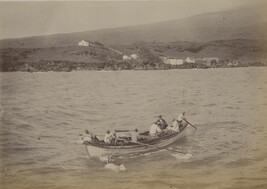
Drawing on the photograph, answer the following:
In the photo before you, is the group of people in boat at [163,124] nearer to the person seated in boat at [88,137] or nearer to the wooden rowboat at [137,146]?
the wooden rowboat at [137,146]

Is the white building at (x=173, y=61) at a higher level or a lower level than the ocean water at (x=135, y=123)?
higher

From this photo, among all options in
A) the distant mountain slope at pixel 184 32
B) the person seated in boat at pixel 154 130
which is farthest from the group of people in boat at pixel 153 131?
the distant mountain slope at pixel 184 32

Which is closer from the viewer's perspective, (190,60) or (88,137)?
(88,137)

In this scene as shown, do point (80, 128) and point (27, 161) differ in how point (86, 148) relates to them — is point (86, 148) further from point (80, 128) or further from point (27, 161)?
point (27, 161)

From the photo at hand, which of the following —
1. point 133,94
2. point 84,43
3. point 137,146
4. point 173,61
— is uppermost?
point 84,43

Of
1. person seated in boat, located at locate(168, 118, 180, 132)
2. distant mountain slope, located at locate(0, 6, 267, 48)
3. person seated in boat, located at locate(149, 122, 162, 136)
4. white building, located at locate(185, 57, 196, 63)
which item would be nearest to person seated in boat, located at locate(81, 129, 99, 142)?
person seated in boat, located at locate(149, 122, 162, 136)

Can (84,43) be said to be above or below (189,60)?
above

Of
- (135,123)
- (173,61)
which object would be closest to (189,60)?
(173,61)

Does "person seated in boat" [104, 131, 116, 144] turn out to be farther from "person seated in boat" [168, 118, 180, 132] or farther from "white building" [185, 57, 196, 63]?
"white building" [185, 57, 196, 63]

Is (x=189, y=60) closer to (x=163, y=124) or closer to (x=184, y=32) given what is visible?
(x=184, y=32)
